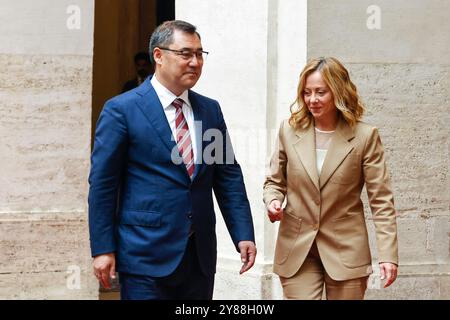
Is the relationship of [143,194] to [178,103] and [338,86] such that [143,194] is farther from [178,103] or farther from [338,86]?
[338,86]

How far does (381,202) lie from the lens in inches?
211

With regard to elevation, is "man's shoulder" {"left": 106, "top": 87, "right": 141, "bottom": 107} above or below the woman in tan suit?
above

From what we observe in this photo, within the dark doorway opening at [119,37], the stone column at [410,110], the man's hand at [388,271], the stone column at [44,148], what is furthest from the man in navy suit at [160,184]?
the dark doorway opening at [119,37]

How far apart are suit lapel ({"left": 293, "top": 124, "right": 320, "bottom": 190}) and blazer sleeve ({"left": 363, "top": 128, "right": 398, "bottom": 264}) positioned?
0.88 feet

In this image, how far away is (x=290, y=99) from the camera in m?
7.84

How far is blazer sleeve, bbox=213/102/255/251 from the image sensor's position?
542 centimetres

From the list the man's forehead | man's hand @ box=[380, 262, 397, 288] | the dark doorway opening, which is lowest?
man's hand @ box=[380, 262, 397, 288]

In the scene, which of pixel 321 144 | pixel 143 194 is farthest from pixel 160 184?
pixel 321 144

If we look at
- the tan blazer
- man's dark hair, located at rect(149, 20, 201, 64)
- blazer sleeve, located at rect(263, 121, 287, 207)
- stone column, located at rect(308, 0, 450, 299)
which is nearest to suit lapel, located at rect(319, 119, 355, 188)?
the tan blazer

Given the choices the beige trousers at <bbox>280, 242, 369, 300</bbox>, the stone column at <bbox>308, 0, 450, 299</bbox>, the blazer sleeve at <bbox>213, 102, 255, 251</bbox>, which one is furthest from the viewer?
the stone column at <bbox>308, 0, 450, 299</bbox>

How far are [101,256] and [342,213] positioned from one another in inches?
49.1

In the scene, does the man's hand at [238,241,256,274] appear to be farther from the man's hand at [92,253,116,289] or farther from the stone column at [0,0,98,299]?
the stone column at [0,0,98,299]

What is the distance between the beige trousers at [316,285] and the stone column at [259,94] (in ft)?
7.69
